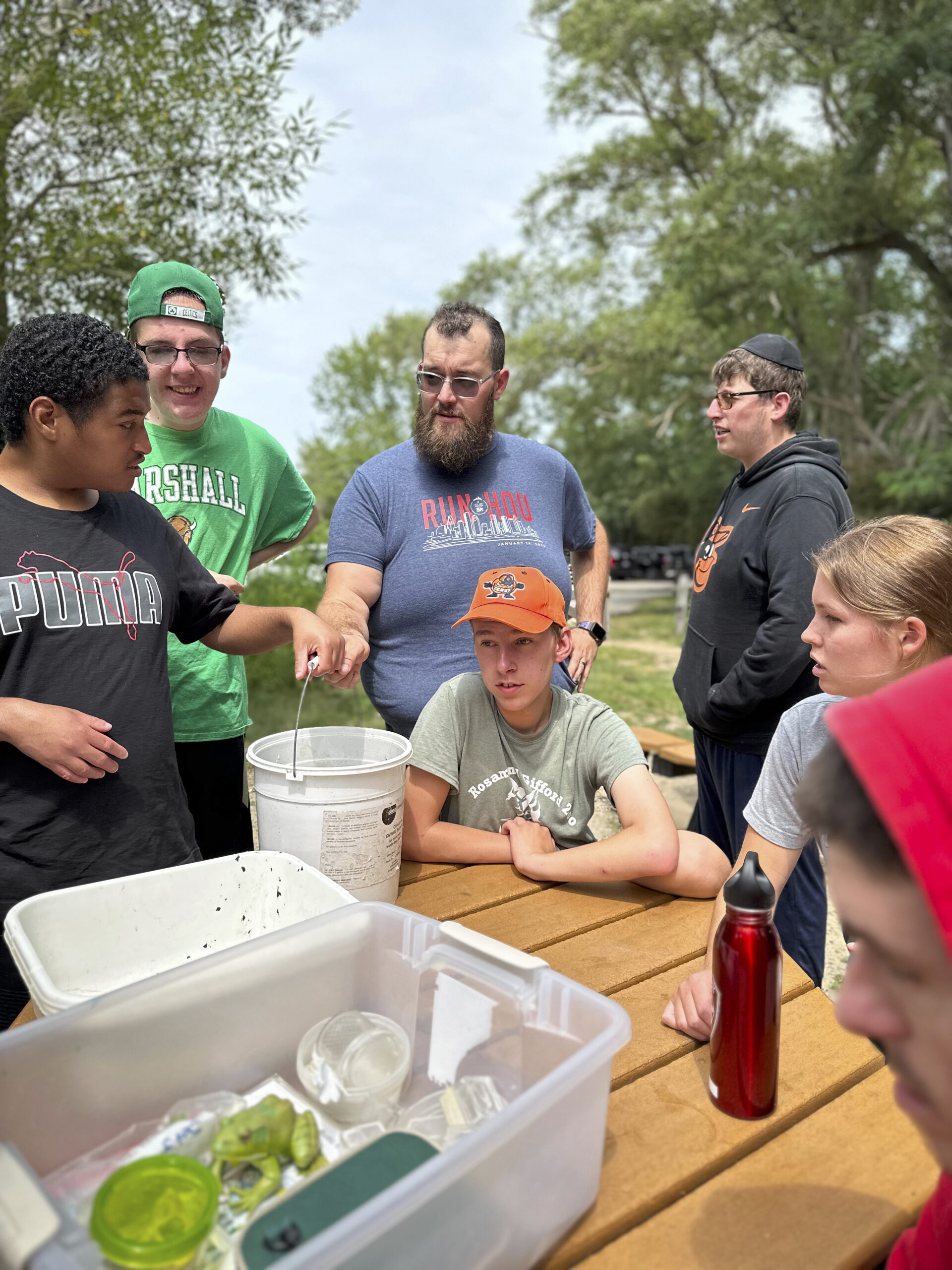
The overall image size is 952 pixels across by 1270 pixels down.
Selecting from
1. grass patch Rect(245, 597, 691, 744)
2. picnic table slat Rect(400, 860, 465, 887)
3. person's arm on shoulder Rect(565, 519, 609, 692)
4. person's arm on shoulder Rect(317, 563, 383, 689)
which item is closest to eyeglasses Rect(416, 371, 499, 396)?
person's arm on shoulder Rect(317, 563, 383, 689)

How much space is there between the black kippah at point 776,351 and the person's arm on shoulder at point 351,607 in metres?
1.86

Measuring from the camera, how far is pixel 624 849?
6.47 feet

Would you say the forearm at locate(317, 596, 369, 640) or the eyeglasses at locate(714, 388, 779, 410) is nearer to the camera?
the forearm at locate(317, 596, 369, 640)

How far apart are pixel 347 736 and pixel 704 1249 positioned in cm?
133

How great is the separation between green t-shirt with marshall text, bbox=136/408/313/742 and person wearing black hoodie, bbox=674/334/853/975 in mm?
1739

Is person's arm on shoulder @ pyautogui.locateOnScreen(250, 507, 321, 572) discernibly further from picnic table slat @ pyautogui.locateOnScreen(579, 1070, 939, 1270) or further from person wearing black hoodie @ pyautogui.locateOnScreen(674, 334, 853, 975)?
picnic table slat @ pyautogui.locateOnScreen(579, 1070, 939, 1270)

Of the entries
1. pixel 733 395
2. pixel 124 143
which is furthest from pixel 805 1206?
pixel 124 143

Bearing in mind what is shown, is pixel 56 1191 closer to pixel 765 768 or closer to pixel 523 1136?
pixel 523 1136

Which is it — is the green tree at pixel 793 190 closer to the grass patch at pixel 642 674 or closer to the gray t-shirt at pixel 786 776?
the grass patch at pixel 642 674

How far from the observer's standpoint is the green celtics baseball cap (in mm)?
2539

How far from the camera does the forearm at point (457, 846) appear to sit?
2188 mm

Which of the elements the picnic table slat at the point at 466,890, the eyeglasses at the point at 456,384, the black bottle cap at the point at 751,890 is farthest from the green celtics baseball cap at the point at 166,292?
the black bottle cap at the point at 751,890

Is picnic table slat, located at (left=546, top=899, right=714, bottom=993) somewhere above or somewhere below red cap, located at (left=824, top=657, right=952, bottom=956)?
below

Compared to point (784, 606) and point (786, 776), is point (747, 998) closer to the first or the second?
point (786, 776)
